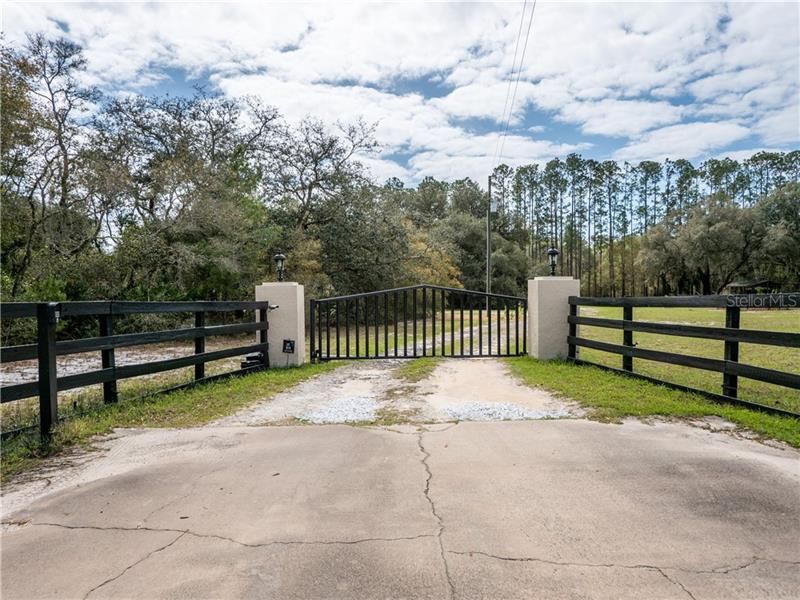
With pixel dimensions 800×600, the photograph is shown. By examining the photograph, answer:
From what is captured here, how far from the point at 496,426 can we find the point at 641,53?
26.7 ft

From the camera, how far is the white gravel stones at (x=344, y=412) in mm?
3914

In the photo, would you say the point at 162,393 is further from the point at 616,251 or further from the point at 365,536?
the point at 616,251

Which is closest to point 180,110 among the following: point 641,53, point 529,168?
point 641,53

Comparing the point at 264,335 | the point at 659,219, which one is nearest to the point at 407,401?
the point at 264,335

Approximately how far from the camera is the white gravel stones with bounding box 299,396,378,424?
391 cm

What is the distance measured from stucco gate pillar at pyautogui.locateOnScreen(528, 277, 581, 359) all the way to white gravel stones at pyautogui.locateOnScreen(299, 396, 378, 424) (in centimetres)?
336

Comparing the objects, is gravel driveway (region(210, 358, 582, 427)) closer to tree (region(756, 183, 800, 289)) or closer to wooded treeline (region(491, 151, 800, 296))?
wooded treeline (region(491, 151, 800, 296))

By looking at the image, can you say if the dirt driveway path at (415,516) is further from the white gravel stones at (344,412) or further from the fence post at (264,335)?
the fence post at (264,335)

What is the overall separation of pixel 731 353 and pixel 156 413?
525 cm

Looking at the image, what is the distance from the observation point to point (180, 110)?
11250 mm

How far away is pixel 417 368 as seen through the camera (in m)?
6.43

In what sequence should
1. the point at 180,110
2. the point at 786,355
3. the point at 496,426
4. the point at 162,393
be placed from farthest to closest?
the point at 180,110
the point at 786,355
the point at 162,393
the point at 496,426

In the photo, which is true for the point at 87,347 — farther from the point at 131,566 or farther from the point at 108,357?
the point at 131,566

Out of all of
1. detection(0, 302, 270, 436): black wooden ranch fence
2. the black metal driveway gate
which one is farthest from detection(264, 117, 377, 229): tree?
detection(0, 302, 270, 436): black wooden ranch fence
